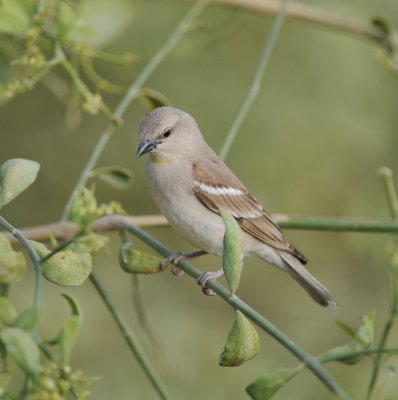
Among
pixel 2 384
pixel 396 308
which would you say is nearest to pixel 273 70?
pixel 396 308

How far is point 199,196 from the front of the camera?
3.35 m

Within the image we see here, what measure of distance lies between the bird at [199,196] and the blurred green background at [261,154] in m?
1.06

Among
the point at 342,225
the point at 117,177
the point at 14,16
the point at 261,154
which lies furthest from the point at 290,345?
the point at 261,154

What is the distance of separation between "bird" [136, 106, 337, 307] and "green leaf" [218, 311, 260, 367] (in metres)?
1.31

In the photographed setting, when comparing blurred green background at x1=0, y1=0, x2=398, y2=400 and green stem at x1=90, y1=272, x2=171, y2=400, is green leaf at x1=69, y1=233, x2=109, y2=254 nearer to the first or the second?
green stem at x1=90, y1=272, x2=171, y2=400

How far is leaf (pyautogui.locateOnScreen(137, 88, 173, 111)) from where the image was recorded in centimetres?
291

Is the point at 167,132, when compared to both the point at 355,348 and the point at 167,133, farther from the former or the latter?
the point at 355,348

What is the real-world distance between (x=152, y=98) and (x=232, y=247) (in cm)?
139

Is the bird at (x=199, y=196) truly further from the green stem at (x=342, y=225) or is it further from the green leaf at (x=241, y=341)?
the green leaf at (x=241, y=341)

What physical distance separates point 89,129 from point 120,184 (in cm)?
237

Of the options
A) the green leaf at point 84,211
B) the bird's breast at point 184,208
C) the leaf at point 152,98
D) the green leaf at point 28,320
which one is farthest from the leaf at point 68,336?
the bird's breast at point 184,208

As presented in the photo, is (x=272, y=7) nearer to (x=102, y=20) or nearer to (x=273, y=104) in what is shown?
(x=102, y=20)

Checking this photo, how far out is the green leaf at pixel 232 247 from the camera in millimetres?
1668

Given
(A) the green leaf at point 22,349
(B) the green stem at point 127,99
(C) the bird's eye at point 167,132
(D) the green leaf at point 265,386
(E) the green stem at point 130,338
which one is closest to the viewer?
(A) the green leaf at point 22,349
